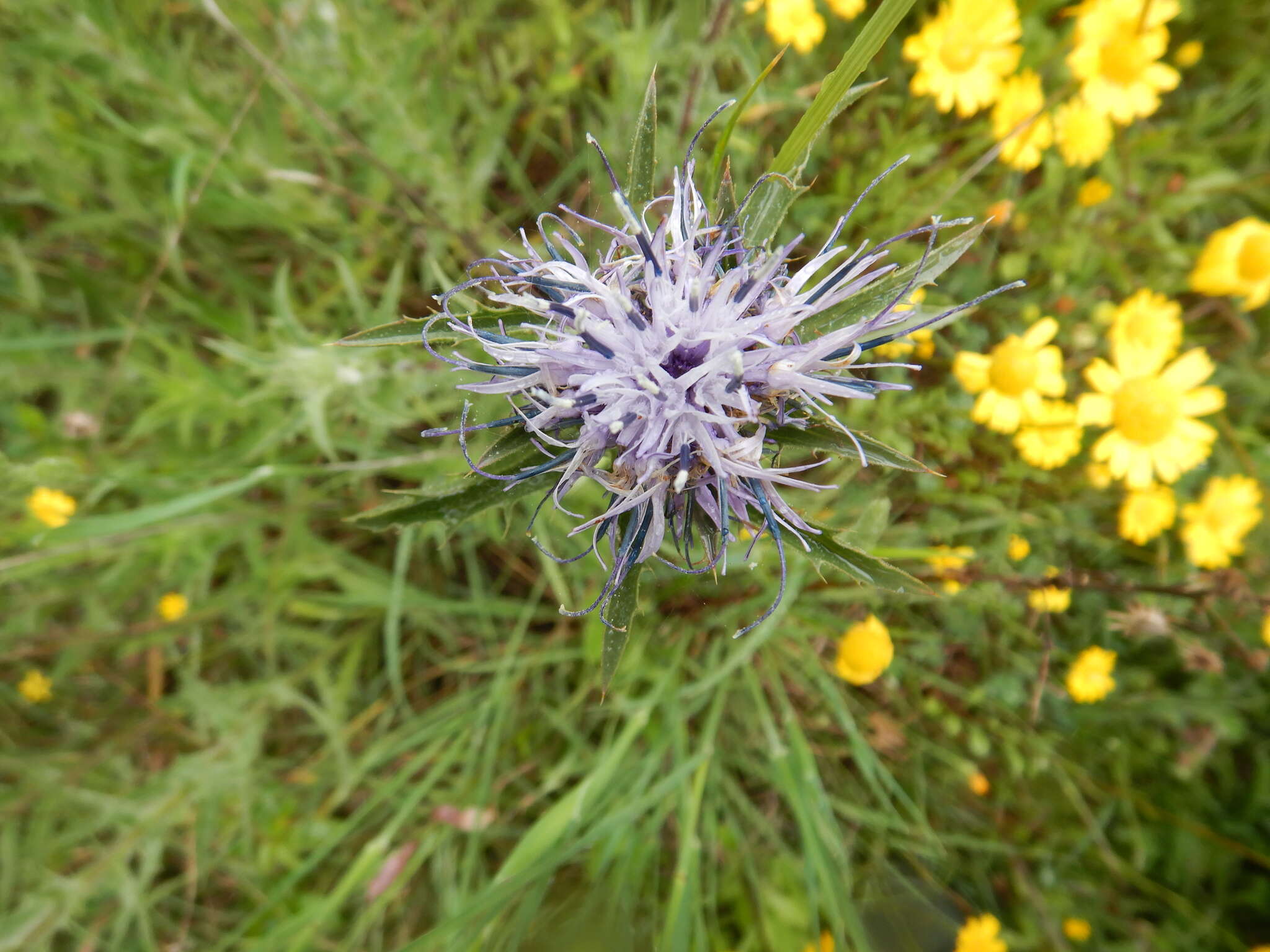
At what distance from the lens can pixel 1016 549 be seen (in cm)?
237

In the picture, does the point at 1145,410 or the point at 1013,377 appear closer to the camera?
the point at 1013,377

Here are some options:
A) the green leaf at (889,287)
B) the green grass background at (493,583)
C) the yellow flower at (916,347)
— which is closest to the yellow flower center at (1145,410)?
the green grass background at (493,583)

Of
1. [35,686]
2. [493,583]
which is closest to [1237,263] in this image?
[493,583]

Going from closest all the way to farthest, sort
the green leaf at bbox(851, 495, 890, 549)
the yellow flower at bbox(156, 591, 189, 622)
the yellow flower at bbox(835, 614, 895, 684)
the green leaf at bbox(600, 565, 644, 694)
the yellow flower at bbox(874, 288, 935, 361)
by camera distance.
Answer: the green leaf at bbox(600, 565, 644, 694) < the yellow flower at bbox(874, 288, 935, 361) < the green leaf at bbox(851, 495, 890, 549) < the yellow flower at bbox(835, 614, 895, 684) < the yellow flower at bbox(156, 591, 189, 622)

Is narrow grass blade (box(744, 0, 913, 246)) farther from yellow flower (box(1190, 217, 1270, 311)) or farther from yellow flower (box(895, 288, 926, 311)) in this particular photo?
yellow flower (box(1190, 217, 1270, 311))

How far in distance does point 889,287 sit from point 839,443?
32 centimetres

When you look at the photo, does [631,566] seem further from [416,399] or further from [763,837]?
[763,837]

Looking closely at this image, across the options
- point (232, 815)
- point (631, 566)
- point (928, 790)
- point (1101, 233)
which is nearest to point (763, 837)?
point (928, 790)

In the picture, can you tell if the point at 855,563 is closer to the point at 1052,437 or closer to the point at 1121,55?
the point at 1052,437

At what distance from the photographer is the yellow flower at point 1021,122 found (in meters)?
2.30

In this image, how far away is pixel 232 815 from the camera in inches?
111

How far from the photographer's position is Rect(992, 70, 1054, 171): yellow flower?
2303mm

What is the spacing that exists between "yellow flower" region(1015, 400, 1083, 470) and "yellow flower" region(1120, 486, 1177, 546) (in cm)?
31

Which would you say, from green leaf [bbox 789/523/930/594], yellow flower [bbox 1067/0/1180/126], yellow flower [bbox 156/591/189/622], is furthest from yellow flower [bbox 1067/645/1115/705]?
yellow flower [bbox 156/591/189/622]
